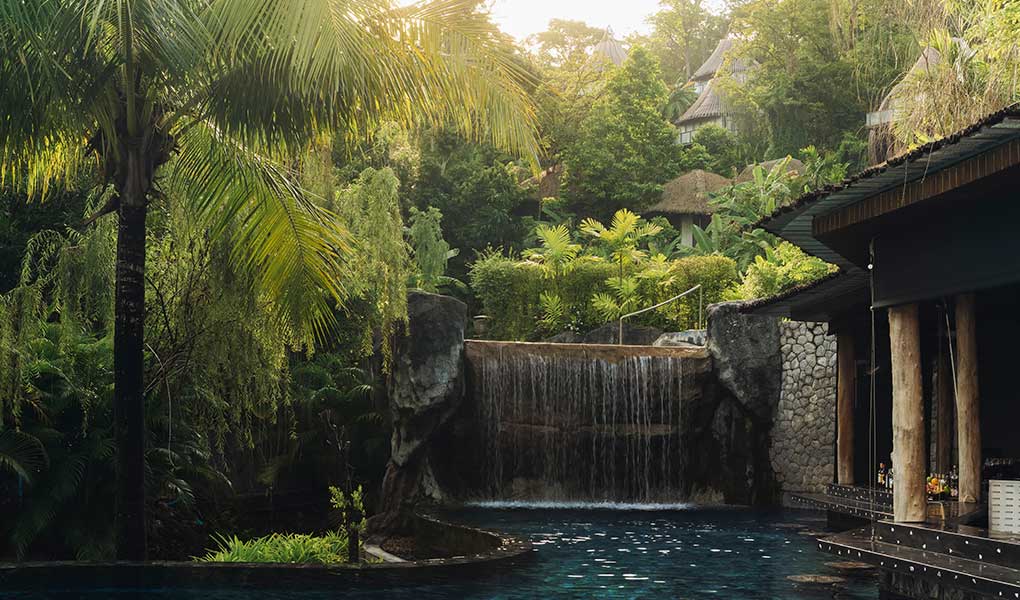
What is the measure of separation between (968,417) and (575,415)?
11.7m

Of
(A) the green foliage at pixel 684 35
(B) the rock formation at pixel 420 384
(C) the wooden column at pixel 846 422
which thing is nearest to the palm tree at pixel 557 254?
(B) the rock formation at pixel 420 384

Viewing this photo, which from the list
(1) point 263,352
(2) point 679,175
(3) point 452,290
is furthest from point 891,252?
(2) point 679,175

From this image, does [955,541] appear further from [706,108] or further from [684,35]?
[684,35]

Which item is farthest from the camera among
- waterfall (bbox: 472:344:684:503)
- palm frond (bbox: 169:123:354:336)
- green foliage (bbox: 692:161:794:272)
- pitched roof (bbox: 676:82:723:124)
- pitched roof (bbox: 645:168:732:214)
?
pitched roof (bbox: 676:82:723:124)

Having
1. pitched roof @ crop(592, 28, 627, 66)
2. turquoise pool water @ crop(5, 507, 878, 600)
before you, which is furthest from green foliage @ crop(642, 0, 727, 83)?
turquoise pool water @ crop(5, 507, 878, 600)

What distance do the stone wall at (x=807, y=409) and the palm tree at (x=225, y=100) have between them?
11.7 meters

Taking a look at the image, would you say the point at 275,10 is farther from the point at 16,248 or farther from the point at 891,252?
the point at 16,248

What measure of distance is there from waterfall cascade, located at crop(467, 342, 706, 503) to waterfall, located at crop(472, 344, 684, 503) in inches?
0.8

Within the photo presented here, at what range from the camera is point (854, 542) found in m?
10.7

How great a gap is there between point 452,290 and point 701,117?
2422cm

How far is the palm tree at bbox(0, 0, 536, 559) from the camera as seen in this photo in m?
10.1

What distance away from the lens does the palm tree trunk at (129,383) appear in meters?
11.2

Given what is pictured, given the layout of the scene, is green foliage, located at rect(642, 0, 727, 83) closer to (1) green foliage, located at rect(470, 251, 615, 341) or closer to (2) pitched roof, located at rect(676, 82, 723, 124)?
(2) pitched roof, located at rect(676, 82, 723, 124)

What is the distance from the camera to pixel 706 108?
5481cm
